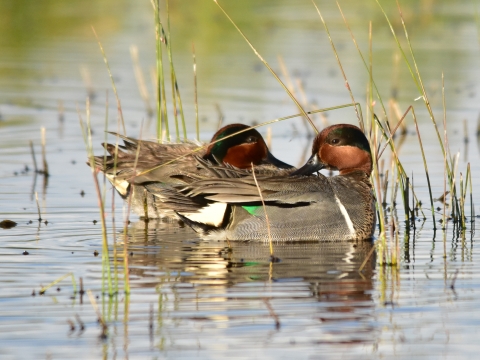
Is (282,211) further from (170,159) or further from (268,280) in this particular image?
(170,159)

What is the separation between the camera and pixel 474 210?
27.7ft

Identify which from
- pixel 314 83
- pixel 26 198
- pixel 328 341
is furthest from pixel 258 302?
pixel 314 83

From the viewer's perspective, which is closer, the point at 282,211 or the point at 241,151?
the point at 282,211

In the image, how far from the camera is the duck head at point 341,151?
306 inches

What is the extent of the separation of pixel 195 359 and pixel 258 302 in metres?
1.01

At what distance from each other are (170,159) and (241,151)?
61 cm

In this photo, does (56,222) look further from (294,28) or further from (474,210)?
(294,28)

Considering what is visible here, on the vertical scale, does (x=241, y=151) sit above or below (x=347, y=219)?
above

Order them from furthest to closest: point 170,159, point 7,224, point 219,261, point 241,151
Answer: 1. point 241,151
2. point 170,159
3. point 7,224
4. point 219,261

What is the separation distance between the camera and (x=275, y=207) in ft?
24.3

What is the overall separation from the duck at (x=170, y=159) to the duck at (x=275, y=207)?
82 centimetres

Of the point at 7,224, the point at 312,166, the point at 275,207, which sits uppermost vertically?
the point at 312,166

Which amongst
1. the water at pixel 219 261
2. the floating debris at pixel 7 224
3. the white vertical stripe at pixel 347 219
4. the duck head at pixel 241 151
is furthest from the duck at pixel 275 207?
the floating debris at pixel 7 224

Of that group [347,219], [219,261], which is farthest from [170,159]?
[219,261]
